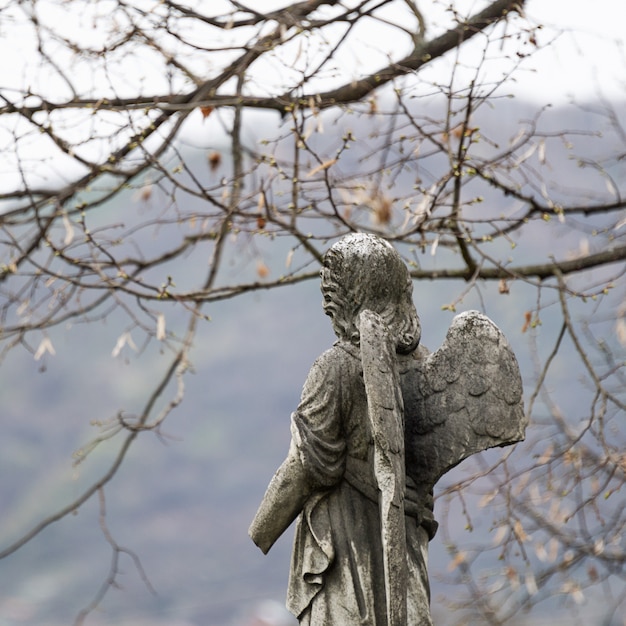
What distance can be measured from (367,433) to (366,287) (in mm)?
509

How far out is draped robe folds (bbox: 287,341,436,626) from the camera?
4.34 metres

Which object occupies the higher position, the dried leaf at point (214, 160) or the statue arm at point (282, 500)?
the dried leaf at point (214, 160)

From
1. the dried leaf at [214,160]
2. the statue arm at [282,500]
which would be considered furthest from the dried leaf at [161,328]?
the statue arm at [282,500]

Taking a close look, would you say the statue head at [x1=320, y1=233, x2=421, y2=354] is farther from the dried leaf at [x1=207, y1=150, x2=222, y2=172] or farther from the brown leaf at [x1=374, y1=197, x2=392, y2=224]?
the dried leaf at [x1=207, y1=150, x2=222, y2=172]

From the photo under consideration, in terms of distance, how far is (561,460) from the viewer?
8.48 meters

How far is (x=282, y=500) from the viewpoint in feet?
14.5

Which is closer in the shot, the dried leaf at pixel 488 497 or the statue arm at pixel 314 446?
the statue arm at pixel 314 446

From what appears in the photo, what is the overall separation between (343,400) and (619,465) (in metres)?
3.80

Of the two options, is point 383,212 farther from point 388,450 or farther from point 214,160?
point 388,450

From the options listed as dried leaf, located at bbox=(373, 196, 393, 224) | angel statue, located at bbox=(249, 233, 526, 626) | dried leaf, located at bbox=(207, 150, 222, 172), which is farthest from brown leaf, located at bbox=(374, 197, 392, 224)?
angel statue, located at bbox=(249, 233, 526, 626)

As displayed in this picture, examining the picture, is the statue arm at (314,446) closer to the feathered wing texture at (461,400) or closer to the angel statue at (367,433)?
the angel statue at (367,433)

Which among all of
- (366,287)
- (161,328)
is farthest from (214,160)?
(366,287)

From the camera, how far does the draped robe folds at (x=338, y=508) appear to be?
171 inches

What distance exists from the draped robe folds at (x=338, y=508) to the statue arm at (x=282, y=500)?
21 millimetres
